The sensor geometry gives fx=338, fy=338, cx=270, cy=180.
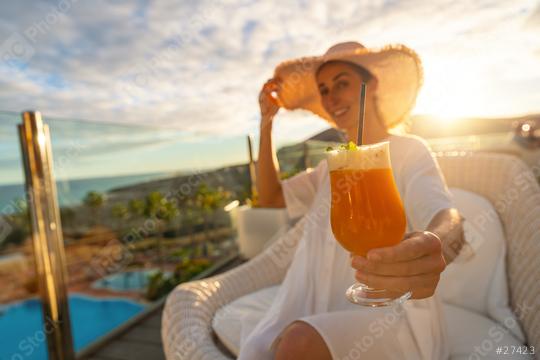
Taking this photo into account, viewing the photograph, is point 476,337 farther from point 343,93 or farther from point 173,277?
point 173,277

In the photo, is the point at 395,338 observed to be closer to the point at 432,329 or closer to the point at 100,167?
the point at 432,329

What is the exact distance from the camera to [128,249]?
243 inches

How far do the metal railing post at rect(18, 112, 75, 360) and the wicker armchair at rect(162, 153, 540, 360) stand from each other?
48.6 inches

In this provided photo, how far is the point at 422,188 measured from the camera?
46.6 inches

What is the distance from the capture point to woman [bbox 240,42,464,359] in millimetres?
773

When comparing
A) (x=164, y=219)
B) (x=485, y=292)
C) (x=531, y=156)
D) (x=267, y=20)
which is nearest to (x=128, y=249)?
(x=164, y=219)

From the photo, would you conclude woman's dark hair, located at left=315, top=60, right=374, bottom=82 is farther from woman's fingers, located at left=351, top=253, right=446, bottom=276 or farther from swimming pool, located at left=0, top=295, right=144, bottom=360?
swimming pool, located at left=0, top=295, right=144, bottom=360

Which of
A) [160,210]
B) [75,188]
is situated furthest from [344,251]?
[160,210]

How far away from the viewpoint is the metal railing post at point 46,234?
2248 millimetres

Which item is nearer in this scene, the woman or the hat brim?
the woman

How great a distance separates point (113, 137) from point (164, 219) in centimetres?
166

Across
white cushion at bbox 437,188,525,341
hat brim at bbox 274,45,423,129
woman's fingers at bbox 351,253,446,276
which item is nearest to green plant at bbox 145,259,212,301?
hat brim at bbox 274,45,423,129

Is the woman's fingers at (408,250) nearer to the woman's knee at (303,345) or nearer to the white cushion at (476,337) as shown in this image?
the woman's knee at (303,345)

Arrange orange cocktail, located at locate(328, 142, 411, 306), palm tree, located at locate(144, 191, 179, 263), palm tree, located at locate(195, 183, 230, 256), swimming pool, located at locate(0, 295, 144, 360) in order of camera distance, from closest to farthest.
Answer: orange cocktail, located at locate(328, 142, 411, 306), swimming pool, located at locate(0, 295, 144, 360), palm tree, located at locate(144, 191, 179, 263), palm tree, located at locate(195, 183, 230, 256)
